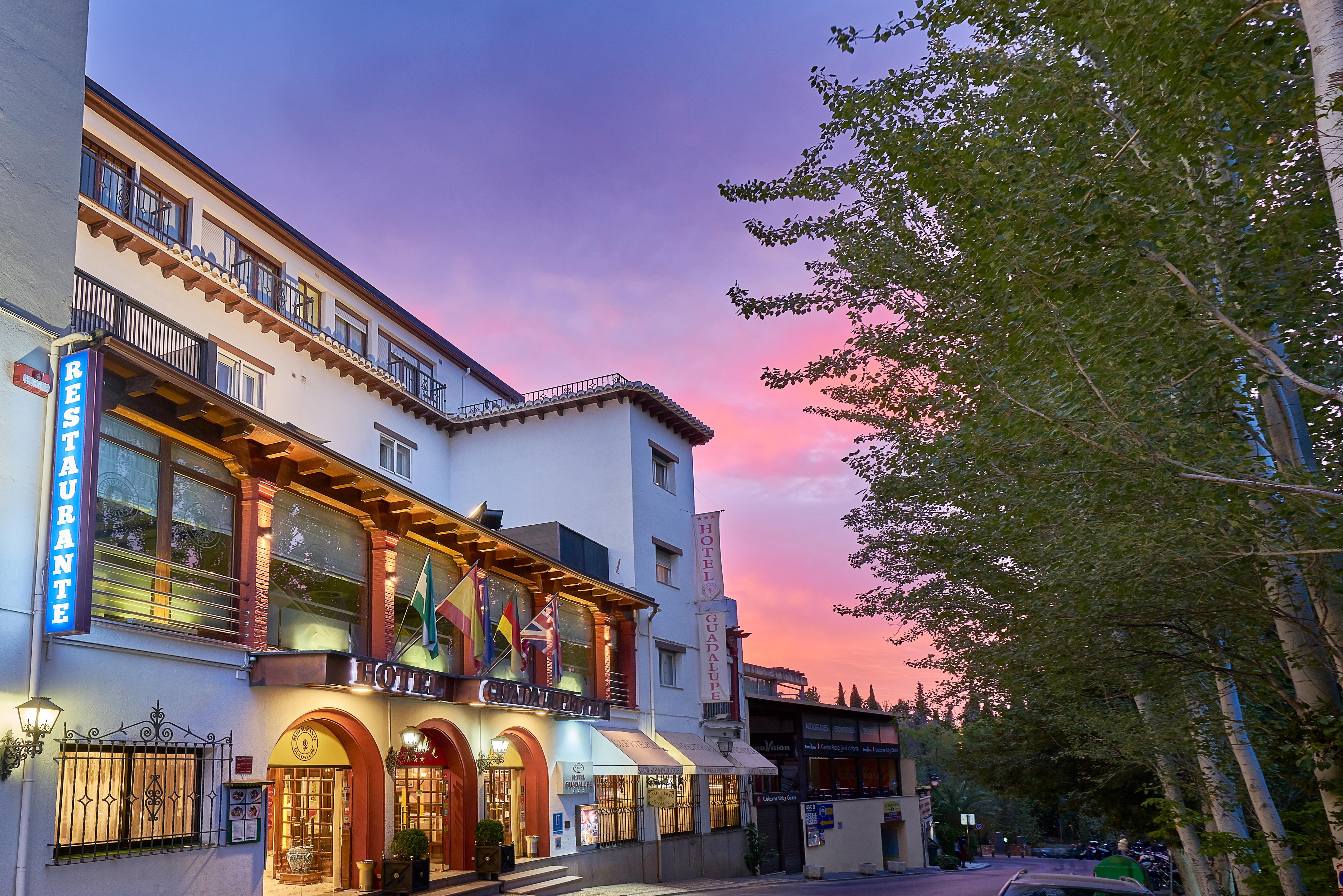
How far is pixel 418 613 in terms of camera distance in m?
19.1

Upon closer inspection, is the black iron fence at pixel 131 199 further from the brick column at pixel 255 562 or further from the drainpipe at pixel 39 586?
the drainpipe at pixel 39 586

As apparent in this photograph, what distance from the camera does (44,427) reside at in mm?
12336

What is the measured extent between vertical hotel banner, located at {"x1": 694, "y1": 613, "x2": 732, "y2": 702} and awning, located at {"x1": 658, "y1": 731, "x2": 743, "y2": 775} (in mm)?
1424

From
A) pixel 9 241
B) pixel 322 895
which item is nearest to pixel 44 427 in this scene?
pixel 9 241

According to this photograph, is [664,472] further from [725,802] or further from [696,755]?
[725,802]

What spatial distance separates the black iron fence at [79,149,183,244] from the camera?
19.0 meters

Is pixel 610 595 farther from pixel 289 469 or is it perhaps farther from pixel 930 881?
pixel 930 881

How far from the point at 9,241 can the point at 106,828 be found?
23.8ft

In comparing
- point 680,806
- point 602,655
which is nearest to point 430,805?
point 602,655


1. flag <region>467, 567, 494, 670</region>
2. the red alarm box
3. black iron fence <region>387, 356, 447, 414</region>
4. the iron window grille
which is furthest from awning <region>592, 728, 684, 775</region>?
the red alarm box

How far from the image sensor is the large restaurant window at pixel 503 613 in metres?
22.6

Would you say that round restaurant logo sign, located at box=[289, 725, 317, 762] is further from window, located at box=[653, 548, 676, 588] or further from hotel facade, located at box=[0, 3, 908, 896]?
window, located at box=[653, 548, 676, 588]

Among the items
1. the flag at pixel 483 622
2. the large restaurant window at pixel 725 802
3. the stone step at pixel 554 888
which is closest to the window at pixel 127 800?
the flag at pixel 483 622

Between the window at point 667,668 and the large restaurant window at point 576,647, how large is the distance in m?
3.51
